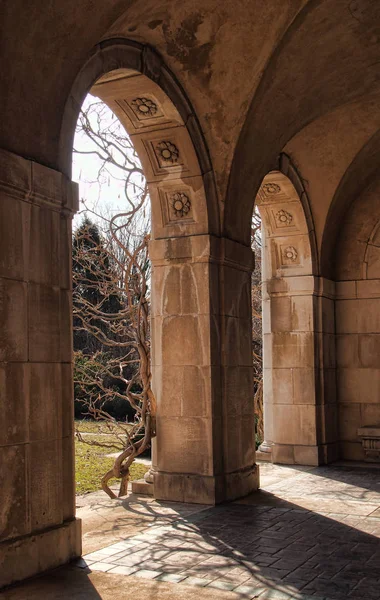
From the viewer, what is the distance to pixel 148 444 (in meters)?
7.61

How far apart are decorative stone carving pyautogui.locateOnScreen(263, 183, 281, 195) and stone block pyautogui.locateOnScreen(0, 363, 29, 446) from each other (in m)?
5.81

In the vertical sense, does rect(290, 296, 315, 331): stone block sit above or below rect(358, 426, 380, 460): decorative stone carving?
above

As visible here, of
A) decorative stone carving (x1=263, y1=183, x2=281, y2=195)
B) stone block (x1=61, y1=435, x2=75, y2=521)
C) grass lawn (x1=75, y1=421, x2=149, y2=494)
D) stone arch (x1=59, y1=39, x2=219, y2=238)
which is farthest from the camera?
grass lawn (x1=75, y1=421, x2=149, y2=494)

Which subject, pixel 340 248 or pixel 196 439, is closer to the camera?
pixel 196 439

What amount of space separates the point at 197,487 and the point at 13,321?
324 cm

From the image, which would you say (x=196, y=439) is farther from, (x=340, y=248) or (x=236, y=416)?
(x=340, y=248)

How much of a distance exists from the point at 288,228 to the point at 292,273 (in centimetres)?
66

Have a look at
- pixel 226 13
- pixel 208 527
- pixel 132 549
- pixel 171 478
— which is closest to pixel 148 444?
pixel 171 478

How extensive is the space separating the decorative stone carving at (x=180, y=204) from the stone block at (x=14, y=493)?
3.52 m

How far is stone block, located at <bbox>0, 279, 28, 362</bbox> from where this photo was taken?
425 cm

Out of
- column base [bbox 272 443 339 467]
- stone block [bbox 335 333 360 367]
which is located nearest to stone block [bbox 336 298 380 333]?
stone block [bbox 335 333 360 367]

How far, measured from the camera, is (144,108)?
6672 mm

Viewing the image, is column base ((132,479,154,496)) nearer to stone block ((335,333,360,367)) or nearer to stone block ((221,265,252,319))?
stone block ((221,265,252,319))

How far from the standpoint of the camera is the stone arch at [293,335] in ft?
32.1
